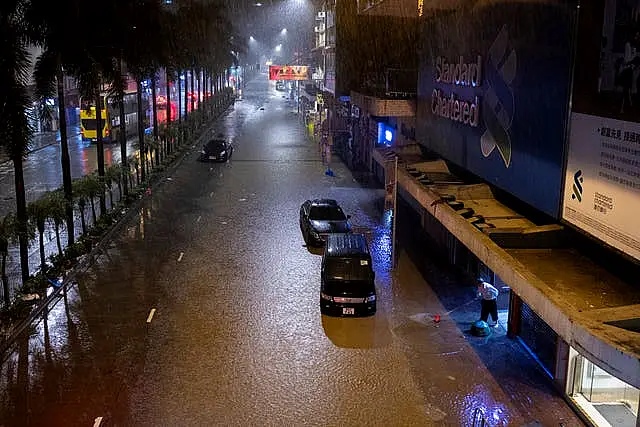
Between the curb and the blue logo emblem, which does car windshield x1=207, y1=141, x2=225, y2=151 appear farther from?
the blue logo emblem

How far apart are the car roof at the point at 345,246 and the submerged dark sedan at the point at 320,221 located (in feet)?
12.3

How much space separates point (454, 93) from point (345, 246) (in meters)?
6.10

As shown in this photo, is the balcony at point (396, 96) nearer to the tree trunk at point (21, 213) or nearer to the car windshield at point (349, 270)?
the car windshield at point (349, 270)

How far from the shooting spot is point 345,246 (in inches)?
727

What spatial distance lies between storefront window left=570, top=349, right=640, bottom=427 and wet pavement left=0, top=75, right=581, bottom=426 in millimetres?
407

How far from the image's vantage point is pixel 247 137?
59531 mm

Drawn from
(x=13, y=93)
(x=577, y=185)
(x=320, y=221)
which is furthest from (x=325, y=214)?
(x=577, y=185)

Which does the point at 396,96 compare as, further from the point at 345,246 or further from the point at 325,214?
the point at 345,246

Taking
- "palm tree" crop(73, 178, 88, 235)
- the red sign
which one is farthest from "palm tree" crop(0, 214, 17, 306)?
the red sign

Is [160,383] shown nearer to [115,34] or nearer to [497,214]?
[497,214]

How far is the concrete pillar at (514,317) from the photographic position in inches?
611

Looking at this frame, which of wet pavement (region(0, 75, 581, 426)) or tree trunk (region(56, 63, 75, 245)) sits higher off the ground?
tree trunk (region(56, 63, 75, 245))

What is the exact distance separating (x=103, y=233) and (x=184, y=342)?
10.00 metres

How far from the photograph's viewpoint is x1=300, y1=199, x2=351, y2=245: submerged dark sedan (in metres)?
23.3
